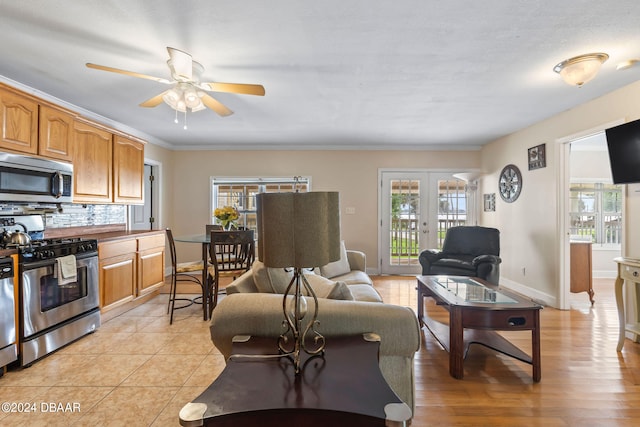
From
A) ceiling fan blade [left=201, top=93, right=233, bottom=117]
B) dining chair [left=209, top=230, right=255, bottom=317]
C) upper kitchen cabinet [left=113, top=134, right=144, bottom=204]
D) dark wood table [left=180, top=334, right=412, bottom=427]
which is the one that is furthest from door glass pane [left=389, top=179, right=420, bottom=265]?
dark wood table [left=180, top=334, right=412, bottom=427]

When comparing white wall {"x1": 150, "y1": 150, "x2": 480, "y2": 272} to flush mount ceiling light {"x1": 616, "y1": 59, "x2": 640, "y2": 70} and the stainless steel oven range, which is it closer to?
the stainless steel oven range

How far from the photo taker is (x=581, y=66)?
2.45 meters

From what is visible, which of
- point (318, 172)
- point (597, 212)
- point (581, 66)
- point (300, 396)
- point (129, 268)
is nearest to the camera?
point (300, 396)

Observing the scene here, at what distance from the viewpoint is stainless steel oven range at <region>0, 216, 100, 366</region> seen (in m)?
2.41

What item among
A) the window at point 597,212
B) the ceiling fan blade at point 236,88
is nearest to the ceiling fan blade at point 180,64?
the ceiling fan blade at point 236,88

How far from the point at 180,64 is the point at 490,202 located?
511cm

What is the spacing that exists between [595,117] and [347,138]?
3.06 meters

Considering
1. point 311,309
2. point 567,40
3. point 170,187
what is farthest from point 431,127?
point 170,187

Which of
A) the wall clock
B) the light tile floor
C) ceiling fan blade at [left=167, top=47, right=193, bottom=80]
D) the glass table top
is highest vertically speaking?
ceiling fan blade at [left=167, top=47, right=193, bottom=80]

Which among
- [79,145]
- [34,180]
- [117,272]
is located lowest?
[117,272]

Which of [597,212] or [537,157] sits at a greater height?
[537,157]

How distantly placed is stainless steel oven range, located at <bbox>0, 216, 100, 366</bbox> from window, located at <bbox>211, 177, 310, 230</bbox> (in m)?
2.86

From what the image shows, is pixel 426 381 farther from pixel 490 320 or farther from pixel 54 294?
pixel 54 294

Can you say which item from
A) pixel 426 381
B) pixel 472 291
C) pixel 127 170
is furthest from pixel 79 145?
pixel 472 291
